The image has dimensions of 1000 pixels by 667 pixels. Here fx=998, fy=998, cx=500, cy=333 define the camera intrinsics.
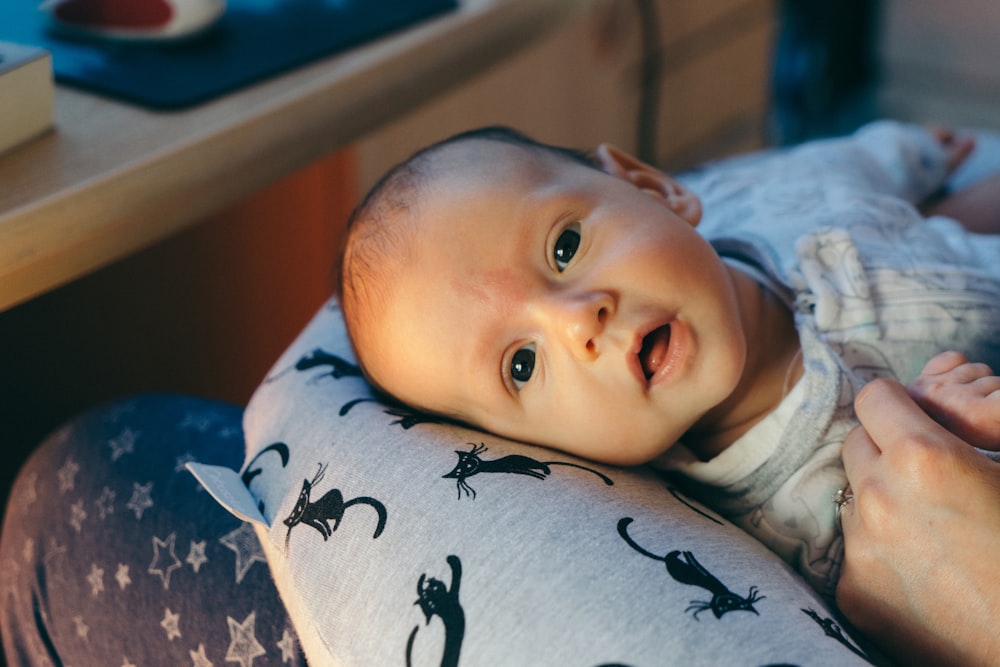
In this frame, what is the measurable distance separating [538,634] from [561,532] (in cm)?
7

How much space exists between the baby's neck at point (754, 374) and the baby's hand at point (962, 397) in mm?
145

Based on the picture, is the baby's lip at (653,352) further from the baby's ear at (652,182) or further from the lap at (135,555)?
the lap at (135,555)

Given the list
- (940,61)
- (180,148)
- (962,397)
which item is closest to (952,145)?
(962,397)

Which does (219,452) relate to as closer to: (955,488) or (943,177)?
(955,488)

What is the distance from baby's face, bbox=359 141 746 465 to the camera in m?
0.78

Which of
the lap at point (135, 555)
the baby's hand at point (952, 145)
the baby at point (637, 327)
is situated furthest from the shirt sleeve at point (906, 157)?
the lap at point (135, 555)

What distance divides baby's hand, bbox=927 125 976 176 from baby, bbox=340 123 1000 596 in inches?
16.5

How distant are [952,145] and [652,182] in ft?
1.81

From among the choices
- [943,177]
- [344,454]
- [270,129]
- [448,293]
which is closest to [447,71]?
[270,129]

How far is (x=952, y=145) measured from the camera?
4.25 ft

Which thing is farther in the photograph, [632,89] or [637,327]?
[632,89]

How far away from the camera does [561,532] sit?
2.02 feet

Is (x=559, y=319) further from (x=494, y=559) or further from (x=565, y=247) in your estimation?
(x=494, y=559)

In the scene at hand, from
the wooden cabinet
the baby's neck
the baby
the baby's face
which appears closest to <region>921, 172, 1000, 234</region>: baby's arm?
the baby
